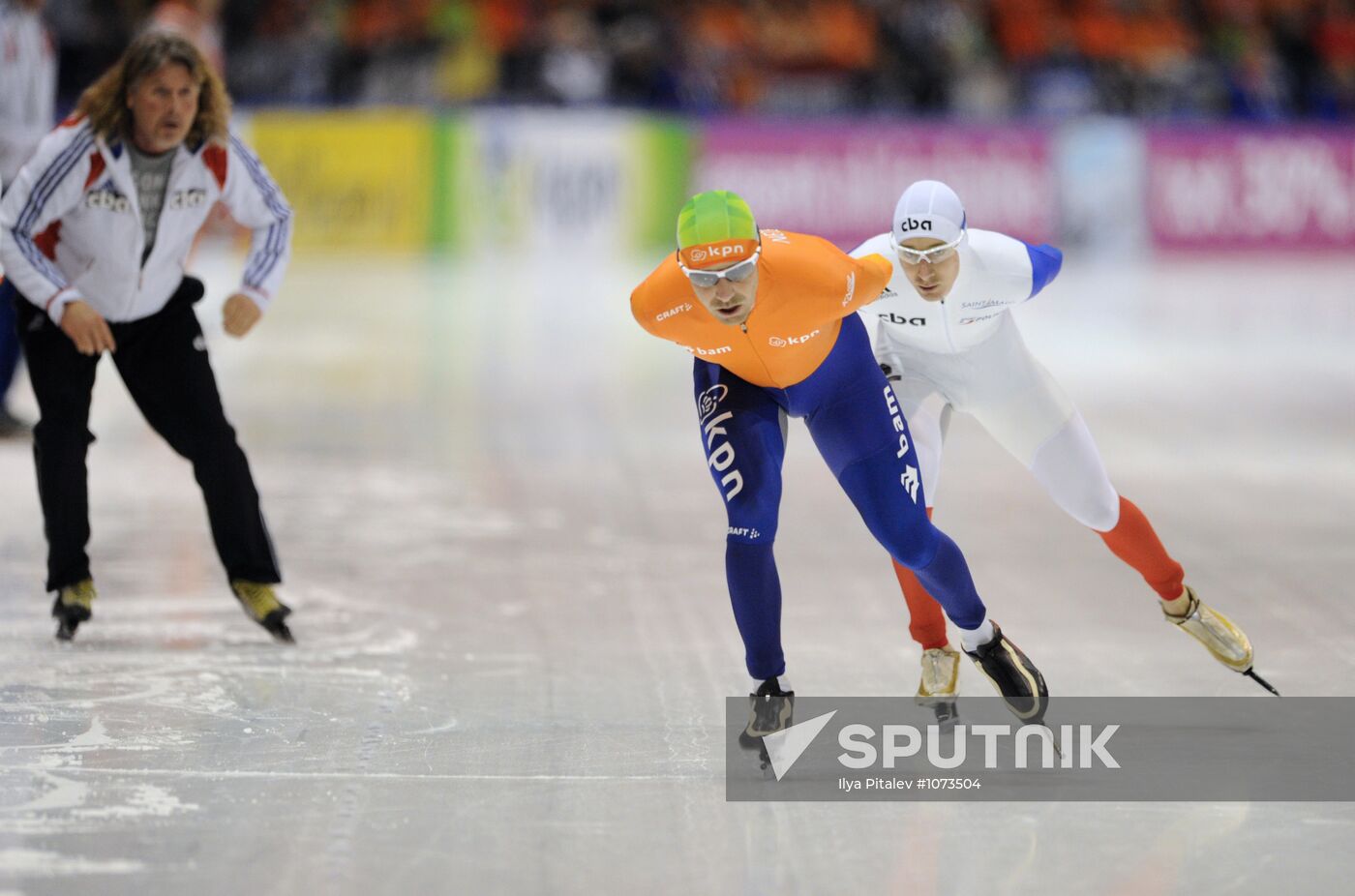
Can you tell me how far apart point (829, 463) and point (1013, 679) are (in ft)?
2.17

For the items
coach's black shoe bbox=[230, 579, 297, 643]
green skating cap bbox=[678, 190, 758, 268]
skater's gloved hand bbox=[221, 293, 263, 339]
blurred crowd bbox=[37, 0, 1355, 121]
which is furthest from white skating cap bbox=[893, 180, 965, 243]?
blurred crowd bbox=[37, 0, 1355, 121]

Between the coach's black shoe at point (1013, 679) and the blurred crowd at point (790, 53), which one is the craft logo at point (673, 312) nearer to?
the coach's black shoe at point (1013, 679)

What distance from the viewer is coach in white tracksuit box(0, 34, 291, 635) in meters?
4.84

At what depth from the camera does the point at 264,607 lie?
202 inches

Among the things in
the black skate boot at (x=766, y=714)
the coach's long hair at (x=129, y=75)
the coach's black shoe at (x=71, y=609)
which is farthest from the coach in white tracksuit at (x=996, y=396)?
the coach's black shoe at (x=71, y=609)

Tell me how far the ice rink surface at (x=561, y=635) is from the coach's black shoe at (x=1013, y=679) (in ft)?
1.44

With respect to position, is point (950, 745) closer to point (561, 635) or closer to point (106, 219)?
point (561, 635)

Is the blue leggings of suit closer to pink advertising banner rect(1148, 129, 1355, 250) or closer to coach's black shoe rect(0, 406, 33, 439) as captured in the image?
coach's black shoe rect(0, 406, 33, 439)

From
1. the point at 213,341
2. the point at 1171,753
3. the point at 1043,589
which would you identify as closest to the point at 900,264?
the point at 1171,753

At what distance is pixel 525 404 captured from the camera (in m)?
9.38

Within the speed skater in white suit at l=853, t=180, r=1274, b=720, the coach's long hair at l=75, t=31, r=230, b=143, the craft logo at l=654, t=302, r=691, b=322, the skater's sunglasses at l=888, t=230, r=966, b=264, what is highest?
the coach's long hair at l=75, t=31, r=230, b=143

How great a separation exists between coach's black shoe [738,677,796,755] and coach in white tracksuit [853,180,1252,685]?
1.95 ft

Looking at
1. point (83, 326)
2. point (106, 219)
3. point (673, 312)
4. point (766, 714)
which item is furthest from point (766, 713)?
point (106, 219)

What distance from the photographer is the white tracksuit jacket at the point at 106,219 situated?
4836 mm
